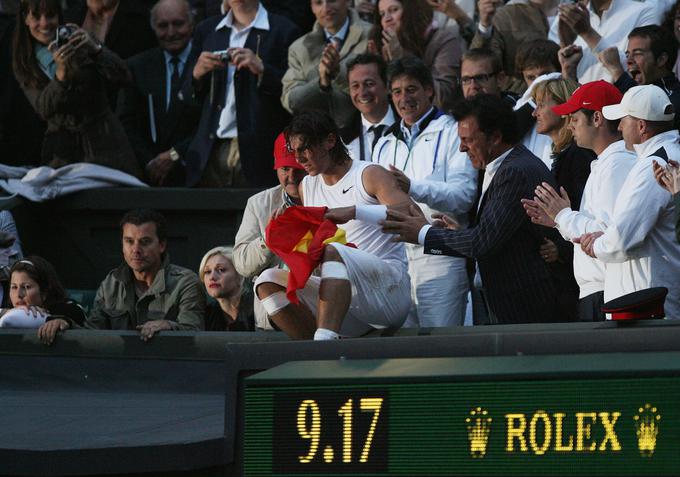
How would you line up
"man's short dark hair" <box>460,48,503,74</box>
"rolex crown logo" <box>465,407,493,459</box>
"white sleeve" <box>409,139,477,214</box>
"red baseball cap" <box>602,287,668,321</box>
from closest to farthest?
1. "rolex crown logo" <box>465,407,493,459</box>
2. "red baseball cap" <box>602,287,668,321</box>
3. "white sleeve" <box>409,139,477,214</box>
4. "man's short dark hair" <box>460,48,503,74</box>

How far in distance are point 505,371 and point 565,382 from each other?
216 mm

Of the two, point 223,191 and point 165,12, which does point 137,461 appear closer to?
point 223,191

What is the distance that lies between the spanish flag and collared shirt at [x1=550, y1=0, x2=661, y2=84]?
2989 mm

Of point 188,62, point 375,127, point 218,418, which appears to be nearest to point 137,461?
point 218,418

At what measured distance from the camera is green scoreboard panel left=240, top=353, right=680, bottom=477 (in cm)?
490

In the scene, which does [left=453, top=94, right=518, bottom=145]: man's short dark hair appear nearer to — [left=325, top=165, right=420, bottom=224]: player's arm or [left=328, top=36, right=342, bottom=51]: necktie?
[left=325, top=165, right=420, bottom=224]: player's arm

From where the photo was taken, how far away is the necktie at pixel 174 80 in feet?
40.2

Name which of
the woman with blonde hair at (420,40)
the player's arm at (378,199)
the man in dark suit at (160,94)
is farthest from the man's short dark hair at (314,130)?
the man in dark suit at (160,94)

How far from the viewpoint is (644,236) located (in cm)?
718

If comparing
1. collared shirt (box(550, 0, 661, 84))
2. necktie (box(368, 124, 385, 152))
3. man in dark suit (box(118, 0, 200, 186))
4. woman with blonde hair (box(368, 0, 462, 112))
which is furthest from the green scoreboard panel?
man in dark suit (box(118, 0, 200, 186))

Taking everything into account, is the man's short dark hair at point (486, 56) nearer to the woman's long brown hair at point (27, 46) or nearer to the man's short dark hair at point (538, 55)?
the man's short dark hair at point (538, 55)

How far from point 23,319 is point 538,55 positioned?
12.3 feet

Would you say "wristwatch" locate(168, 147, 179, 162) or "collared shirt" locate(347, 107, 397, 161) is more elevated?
"wristwatch" locate(168, 147, 179, 162)

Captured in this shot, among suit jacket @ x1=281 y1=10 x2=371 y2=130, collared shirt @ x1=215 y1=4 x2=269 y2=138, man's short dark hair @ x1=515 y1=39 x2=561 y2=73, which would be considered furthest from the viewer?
collared shirt @ x1=215 y1=4 x2=269 y2=138
